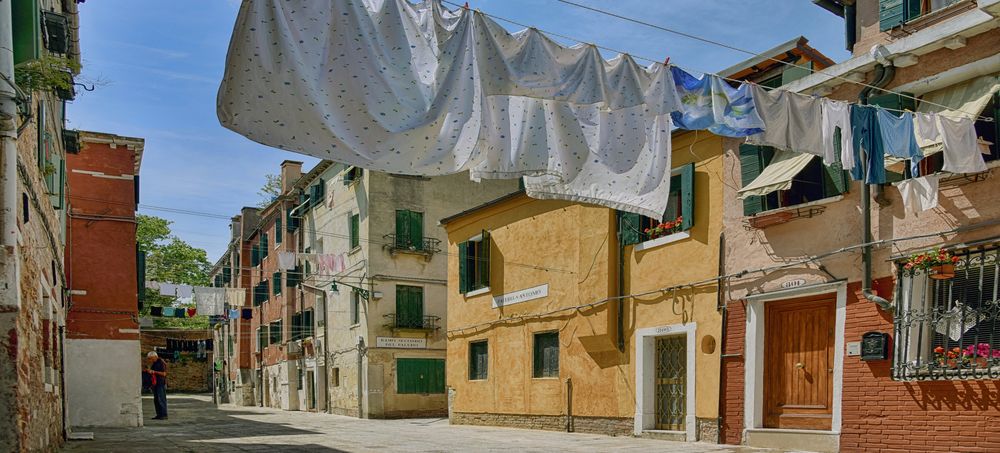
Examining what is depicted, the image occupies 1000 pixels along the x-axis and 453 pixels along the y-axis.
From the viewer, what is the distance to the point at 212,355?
186 feet

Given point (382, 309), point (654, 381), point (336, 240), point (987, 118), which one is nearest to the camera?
point (987, 118)

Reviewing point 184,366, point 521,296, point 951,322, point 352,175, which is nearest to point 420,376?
point 352,175

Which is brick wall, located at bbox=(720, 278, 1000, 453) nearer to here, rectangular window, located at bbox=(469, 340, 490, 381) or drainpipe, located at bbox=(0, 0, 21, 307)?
drainpipe, located at bbox=(0, 0, 21, 307)

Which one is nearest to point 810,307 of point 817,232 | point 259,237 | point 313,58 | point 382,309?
point 817,232

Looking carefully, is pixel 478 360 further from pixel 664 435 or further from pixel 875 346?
pixel 875 346

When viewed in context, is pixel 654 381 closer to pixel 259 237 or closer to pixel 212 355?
pixel 259 237

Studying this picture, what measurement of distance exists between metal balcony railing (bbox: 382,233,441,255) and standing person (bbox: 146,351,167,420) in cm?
868

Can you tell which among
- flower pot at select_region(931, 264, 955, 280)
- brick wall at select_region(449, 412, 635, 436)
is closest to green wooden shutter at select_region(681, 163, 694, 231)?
brick wall at select_region(449, 412, 635, 436)

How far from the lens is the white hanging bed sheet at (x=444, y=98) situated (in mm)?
6277

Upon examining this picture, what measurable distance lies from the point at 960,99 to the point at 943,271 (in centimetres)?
219

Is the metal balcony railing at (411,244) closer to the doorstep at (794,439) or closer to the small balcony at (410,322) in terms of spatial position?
the small balcony at (410,322)

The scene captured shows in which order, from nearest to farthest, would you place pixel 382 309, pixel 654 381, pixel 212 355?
pixel 654 381
pixel 382 309
pixel 212 355

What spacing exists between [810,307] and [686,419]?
118 inches

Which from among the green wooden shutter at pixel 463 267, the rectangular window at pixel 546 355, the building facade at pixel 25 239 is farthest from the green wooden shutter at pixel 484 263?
the building facade at pixel 25 239
